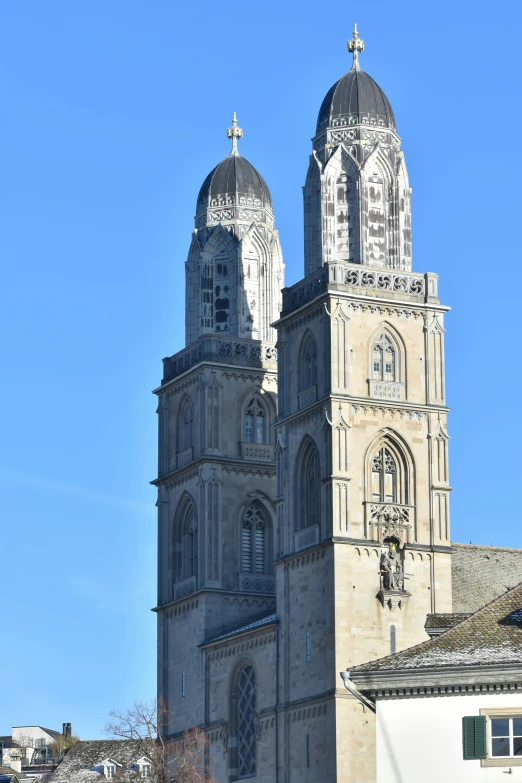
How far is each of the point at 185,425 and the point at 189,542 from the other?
5289mm

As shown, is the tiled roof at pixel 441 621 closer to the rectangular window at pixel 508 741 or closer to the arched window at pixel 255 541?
the rectangular window at pixel 508 741

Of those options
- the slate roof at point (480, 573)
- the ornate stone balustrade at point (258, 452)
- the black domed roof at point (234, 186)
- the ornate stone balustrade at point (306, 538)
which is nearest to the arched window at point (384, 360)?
the ornate stone balustrade at point (306, 538)

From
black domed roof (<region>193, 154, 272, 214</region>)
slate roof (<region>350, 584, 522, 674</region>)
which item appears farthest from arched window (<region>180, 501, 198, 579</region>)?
slate roof (<region>350, 584, 522, 674</region>)

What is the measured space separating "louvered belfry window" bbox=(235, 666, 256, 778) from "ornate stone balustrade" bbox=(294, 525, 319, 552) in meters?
6.97

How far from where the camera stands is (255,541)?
320 ft

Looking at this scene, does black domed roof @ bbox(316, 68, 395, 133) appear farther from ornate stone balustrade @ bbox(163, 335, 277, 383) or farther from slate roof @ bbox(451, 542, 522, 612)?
slate roof @ bbox(451, 542, 522, 612)

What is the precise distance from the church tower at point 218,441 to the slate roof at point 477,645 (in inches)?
1556

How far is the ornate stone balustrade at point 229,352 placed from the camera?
98438mm

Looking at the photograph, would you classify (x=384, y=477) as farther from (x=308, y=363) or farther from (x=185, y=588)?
(x=185, y=588)

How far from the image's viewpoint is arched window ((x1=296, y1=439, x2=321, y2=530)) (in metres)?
86.1

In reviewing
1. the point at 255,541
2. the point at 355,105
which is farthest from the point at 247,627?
the point at 355,105

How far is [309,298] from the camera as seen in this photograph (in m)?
88.1

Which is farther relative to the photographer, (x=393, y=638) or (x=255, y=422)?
(x=255, y=422)

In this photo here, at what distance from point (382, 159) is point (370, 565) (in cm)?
1675
